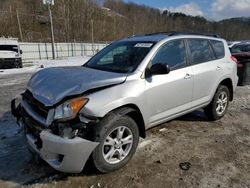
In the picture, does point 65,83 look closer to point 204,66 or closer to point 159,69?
point 159,69

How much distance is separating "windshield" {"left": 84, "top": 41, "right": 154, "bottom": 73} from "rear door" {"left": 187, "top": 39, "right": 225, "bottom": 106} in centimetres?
100

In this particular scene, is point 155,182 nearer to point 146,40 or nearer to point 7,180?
point 7,180

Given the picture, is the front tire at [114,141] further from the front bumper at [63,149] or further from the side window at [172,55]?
the side window at [172,55]

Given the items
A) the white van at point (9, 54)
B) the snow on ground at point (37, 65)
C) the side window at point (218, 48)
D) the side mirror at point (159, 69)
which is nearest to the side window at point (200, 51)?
the side window at point (218, 48)

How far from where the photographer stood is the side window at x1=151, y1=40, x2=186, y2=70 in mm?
3799

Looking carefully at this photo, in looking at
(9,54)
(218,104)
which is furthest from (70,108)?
(9,54)

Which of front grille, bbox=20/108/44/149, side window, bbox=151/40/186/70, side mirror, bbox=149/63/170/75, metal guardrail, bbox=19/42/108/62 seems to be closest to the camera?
front grille, bbox=20/108/44/149

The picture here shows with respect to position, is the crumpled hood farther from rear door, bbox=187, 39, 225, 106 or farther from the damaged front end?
rear door, bbox=187, 39, 225, 106

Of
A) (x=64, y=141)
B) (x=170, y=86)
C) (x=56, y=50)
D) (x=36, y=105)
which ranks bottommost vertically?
(x=56, y=50)

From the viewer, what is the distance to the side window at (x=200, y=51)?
4395mm

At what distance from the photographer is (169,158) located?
3625mm

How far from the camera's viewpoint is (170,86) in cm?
381

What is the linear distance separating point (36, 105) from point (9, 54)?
15.1 metres

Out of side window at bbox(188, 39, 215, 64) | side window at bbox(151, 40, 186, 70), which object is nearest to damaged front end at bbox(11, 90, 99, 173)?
side window at bbox(151, 40, 186, 70)
